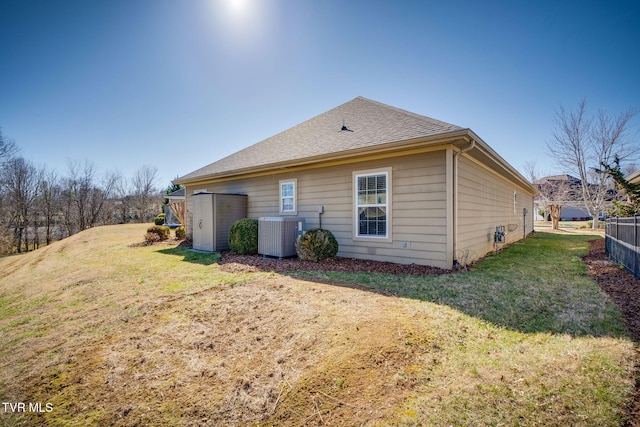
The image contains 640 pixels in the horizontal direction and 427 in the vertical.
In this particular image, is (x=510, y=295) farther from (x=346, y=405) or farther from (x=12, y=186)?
(x=12, y=186)

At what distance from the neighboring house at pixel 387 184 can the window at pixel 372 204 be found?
0.03m

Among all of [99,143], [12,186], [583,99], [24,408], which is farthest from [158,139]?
[583,99]

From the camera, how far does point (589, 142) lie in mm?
18031

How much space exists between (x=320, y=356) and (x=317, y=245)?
4427 mm

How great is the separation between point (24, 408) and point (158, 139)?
21135mm

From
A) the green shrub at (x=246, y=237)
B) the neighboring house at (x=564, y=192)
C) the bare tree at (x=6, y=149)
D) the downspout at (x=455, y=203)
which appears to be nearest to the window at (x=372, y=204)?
the downspout at (x=455, y=203)

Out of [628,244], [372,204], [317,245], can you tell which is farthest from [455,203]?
[628,244]

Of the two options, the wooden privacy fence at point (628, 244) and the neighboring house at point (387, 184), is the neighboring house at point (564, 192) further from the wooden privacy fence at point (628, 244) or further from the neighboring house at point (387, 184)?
the neighboring house at point (387, 184)

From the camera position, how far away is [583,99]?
17.2 metres

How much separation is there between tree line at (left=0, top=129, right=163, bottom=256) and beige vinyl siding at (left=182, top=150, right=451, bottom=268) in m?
25.1

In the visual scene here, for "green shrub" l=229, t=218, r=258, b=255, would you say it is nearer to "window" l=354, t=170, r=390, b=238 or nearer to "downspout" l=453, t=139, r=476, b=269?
"window" l=354, t=170, r=390, b=238

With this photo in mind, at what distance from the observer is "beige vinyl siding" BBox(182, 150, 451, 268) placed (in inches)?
239

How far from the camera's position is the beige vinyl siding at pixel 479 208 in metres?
6.54

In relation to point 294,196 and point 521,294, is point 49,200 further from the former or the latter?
point 521,294
